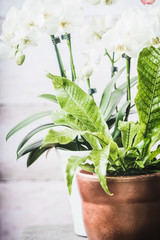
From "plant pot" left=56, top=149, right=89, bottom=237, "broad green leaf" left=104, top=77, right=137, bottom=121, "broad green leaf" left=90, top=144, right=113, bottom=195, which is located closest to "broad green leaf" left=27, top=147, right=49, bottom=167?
"plant pot" left=56, top=149, right=89, bottom=237

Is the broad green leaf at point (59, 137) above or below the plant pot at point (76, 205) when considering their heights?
above

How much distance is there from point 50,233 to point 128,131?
34cm

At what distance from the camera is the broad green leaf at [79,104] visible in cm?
56

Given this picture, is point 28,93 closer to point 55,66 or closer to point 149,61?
point 55,66

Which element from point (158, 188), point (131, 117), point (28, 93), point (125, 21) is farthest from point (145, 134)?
point (28, 93)

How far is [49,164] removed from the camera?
3.47ft

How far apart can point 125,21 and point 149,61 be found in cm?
10

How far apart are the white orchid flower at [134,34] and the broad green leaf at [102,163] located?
0.18m

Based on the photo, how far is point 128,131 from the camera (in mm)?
552

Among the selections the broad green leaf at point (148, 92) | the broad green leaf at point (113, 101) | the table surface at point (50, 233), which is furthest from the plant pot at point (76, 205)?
the broad green leaf at point (148, 92)

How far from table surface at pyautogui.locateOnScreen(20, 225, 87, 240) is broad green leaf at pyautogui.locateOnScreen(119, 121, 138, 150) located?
27cm

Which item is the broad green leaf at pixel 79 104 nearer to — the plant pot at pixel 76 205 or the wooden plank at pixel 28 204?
the plant pot at pixel 76 205

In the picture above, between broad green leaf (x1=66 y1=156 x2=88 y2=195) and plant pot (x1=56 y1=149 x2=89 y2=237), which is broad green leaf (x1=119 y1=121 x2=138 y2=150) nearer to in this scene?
broad green leaf (x1=66 y1=156 x2=88 y2=195)

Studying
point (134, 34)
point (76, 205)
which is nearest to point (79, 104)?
point (134, 34)
